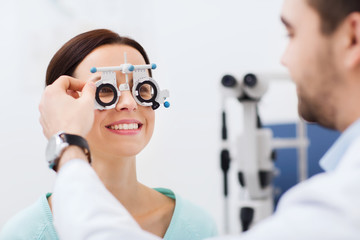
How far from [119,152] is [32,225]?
0.98 ft

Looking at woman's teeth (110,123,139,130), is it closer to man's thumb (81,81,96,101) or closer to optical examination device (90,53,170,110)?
optical examination device (90,53,170,110)

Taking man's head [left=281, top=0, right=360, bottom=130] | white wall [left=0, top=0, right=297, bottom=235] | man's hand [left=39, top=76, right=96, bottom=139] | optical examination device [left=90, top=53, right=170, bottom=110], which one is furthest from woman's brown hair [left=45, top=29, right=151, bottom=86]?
white wall [left=0, top=0, right=297, bottom=235]

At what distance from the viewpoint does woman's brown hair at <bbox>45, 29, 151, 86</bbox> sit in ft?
4.33

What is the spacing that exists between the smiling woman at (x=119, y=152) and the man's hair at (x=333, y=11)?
598 millimetres

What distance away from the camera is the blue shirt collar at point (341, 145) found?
0.81m

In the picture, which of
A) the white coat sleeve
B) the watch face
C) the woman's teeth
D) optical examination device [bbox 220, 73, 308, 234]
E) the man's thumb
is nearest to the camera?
the white coat sleeve

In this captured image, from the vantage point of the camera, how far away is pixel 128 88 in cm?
127

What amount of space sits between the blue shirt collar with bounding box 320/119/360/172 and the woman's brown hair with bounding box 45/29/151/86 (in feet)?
2.31

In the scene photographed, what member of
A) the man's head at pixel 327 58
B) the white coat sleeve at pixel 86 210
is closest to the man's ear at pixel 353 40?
the man's head at pixel 327 58

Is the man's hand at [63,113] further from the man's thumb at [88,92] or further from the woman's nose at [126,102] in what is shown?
the woman's nose at [126,102]

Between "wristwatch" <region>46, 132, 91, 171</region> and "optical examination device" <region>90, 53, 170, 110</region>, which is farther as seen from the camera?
"optical examination device" <region>90, 53, 170, 110</region>

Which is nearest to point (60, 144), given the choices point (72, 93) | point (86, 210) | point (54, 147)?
point (54, 147)

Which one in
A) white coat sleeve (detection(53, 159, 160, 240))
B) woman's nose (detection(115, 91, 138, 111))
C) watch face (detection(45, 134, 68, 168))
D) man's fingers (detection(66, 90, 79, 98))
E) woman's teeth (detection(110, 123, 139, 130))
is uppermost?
man's fingers (detection(66, 90, 79, 98))

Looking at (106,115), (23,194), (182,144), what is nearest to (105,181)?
(106,115)
